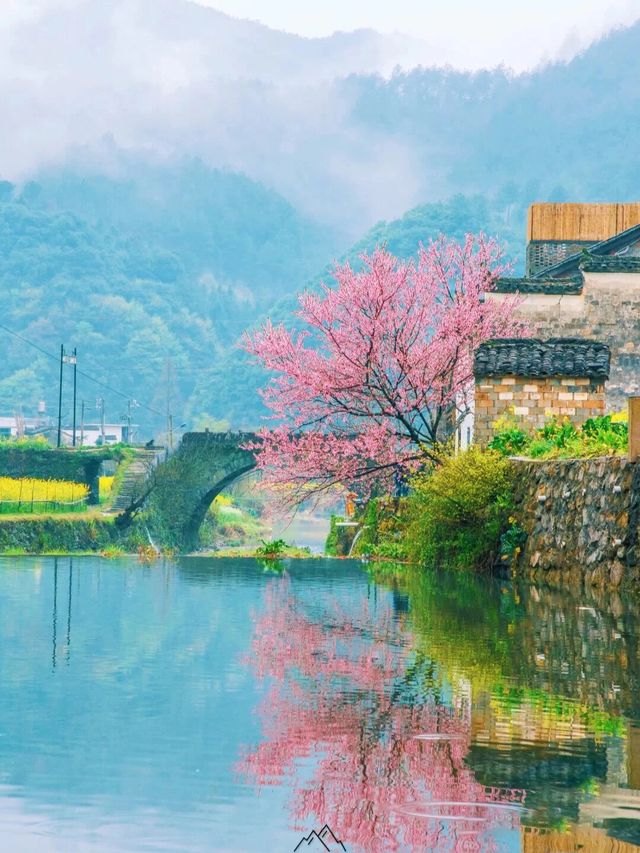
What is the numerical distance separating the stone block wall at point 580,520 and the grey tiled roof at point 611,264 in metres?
13.9

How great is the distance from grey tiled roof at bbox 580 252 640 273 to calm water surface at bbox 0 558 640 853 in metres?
21.2

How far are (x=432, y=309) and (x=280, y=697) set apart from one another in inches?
952

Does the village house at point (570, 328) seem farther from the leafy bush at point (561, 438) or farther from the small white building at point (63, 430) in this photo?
the small white building at point (63, 430)

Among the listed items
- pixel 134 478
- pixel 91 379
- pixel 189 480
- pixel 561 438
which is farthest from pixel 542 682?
pixel 91 379

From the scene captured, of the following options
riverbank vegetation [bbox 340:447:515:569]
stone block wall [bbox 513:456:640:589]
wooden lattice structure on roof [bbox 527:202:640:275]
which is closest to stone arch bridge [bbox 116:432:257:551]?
wooden lattice structure on roof [bbox 527:202:640:275]

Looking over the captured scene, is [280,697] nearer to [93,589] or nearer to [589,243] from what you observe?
[93,589]

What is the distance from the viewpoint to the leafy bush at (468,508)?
24.2 metres

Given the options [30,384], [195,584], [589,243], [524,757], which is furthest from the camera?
[30,384]

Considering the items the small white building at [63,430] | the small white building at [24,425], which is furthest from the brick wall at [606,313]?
the small white building at [24,425]

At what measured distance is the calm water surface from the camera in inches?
259

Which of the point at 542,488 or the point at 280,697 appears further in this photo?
the point at 542,488

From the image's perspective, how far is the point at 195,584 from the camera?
21.8 m

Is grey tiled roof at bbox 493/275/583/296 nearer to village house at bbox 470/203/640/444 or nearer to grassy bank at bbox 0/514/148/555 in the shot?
village house at bbox 470/203/640/444

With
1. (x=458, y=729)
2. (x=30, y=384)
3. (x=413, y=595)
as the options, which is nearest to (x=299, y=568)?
(x=413, y=595)
